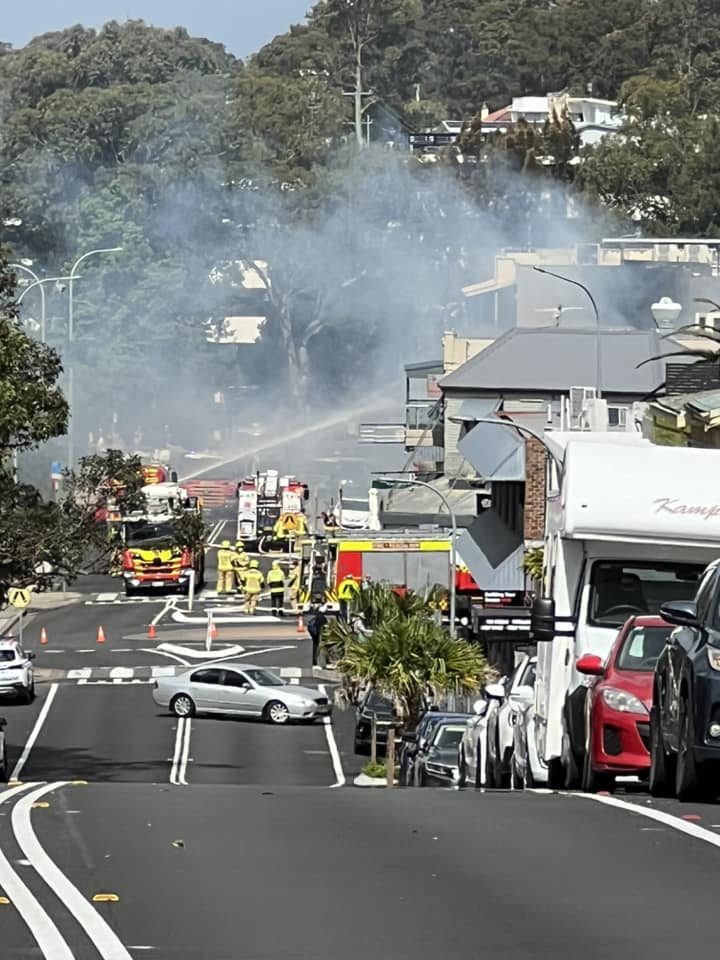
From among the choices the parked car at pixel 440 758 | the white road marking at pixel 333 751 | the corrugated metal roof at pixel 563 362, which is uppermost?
the corrugated metal roof at pixel 563 362

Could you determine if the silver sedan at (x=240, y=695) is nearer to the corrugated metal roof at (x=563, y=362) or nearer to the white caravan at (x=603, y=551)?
the corrugated metal roof at (x=563, y=362)

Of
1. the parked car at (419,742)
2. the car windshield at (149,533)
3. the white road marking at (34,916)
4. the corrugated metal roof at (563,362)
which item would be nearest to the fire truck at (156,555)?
the car windshield at (149,533)

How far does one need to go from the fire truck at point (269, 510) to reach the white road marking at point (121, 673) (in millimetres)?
28462

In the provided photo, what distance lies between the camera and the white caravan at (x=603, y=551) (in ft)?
54.3

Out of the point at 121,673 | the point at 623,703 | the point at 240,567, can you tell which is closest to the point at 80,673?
the point at 121,673

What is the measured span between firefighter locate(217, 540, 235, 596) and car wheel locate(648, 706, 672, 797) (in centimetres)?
5956

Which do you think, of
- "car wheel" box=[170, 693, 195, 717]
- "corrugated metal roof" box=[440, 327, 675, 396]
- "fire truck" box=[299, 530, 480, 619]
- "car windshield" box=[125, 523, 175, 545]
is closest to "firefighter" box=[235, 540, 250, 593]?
"car windshield" box=[125, 523, 175, 545]

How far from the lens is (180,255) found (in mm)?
147875

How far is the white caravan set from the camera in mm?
16547

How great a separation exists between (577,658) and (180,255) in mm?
131686

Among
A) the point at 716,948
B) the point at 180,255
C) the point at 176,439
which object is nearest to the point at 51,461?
the point at 176,439

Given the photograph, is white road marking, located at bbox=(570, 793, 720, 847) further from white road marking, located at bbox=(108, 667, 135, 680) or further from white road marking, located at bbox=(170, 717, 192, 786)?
white road marking, located at bbox=(108, 667, 135, 680)

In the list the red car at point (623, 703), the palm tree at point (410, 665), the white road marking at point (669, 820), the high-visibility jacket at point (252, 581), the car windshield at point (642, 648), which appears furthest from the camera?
the high-visibility jacket at point (252, 581)

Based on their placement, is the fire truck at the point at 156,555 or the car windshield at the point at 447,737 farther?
the fire truck at the point at 156,555
